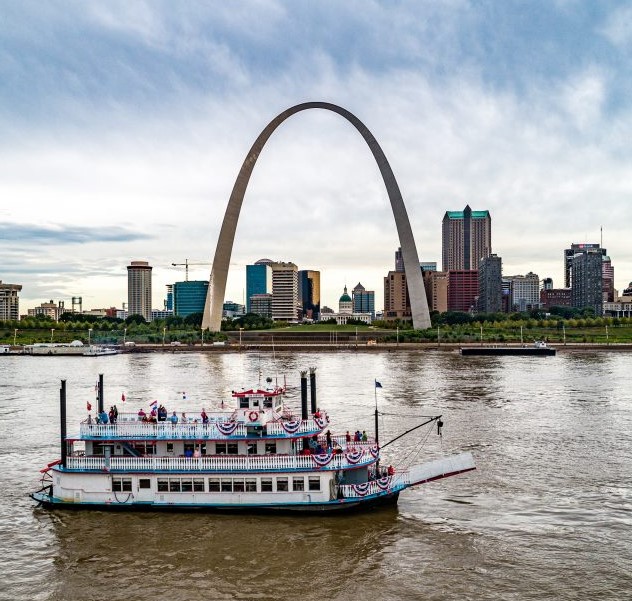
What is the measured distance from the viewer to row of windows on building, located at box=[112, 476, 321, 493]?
79.4ft

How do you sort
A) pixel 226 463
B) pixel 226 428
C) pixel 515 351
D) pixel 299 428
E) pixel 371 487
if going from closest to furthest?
pixel 226 463
pixel 371 487
pixel 226 428
pixel 299 428
pixel 515 351

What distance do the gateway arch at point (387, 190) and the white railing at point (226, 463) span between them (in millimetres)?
85192

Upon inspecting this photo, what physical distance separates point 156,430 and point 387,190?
87349 millimetres

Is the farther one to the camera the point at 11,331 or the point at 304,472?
the point at 11,331

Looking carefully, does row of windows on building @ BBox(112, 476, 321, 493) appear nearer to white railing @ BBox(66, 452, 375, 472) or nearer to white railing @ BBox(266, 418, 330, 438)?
white railing @ BBox(66, 452, 375, 472)

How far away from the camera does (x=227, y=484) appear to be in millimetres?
24359

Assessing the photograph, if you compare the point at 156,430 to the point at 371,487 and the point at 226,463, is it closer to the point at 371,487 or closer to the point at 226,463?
the point at 226,463

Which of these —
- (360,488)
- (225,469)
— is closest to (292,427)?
(225,469)

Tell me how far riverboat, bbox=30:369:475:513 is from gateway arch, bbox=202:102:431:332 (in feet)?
275

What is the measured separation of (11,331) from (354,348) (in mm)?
75992

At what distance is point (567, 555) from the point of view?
20719mm

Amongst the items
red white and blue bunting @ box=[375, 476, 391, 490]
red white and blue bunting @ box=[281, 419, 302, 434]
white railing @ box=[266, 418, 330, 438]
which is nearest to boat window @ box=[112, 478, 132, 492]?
white railing @ box=[266, 418, 330, 438]

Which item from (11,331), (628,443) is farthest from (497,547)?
(11,331)

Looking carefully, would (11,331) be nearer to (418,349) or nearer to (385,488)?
(418,349)
